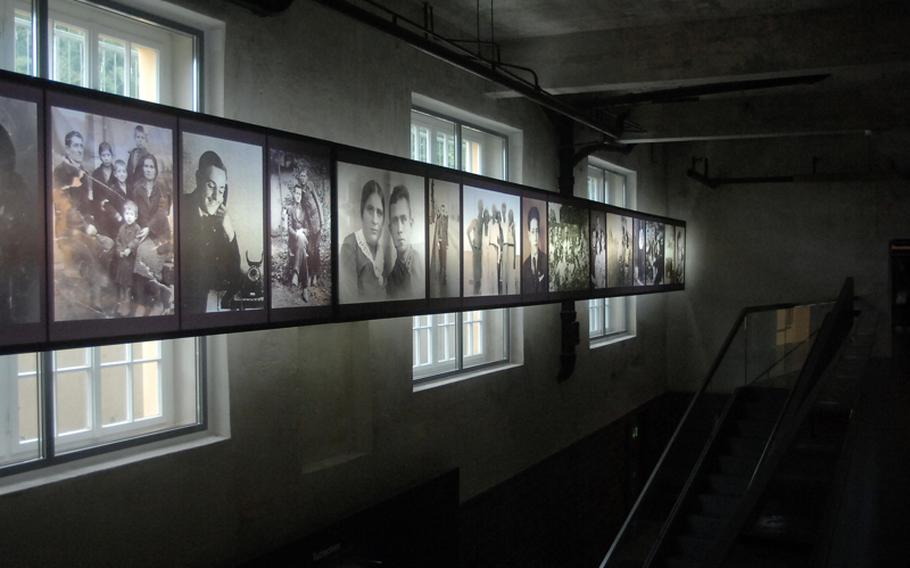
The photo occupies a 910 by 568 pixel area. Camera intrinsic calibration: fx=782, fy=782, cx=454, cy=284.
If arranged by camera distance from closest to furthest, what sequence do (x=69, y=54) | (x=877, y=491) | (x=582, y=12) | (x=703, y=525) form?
(x=69, y=54) → (x=877, y=491) → (x=703, y=525) → (x=582, y=12)

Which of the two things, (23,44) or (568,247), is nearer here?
(23,44)

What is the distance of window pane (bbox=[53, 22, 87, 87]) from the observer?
490cm

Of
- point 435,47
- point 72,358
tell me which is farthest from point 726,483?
point 72,358

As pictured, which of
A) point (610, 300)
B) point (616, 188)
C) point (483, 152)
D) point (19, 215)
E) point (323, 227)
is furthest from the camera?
point (616, 188)

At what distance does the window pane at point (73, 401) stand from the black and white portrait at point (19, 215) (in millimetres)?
1249

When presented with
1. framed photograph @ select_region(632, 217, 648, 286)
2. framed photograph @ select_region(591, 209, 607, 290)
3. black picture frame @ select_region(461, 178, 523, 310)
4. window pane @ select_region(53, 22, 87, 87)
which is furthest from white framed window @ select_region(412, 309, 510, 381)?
window pane @ select_region(53, 22, 87, 87)

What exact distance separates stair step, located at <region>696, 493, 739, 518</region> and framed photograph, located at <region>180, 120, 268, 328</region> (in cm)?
587

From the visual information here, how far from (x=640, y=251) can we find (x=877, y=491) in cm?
735

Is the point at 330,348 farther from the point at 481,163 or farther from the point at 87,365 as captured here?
the point at 481,163

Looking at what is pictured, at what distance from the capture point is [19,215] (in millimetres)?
3770

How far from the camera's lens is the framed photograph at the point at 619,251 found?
11.2 metres

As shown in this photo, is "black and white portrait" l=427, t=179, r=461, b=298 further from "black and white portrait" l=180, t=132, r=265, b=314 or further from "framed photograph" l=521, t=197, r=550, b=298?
"black and white portrait" l=180, t=132, r=265, b=314

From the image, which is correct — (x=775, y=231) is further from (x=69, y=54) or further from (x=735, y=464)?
(x=69, y=54)

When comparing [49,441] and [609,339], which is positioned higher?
[49,441]
